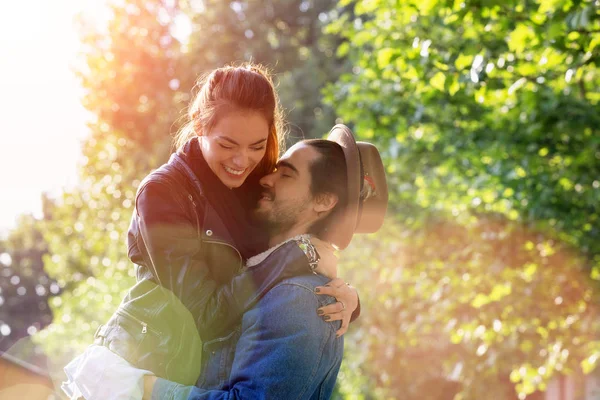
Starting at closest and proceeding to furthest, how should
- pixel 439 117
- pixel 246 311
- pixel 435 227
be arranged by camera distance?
pixel 246 311 → pixel 439 117 → pixel 435 227

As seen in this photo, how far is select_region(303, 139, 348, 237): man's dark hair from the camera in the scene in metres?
2.90

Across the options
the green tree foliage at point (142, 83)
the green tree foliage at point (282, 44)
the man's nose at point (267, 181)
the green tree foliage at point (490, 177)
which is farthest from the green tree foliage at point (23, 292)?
the man's nose at point (267, 181)

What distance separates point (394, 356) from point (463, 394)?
5870 millimetres

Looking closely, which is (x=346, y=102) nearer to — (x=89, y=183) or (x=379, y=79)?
(x=379, y=79)

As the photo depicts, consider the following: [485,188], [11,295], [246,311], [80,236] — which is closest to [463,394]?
[485,188]

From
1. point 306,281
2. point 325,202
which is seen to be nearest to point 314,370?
point 306,281

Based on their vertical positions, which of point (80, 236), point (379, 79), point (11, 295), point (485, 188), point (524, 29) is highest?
point (524, 29)

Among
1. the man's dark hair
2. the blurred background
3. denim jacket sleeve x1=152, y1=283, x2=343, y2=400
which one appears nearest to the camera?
denim jacket sleeve x1=152, y1=283, x2=343, y2=400

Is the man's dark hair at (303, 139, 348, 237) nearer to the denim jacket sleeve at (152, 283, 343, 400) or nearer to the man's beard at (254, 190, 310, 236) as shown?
the man's beard at (254, 190, 310, 236)

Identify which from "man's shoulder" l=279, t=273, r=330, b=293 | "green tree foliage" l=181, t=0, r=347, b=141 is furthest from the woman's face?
"green tree foliage" l=181, t=0, r=347, b=141

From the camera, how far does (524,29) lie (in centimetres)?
640

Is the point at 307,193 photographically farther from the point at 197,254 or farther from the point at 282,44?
the point at 282,44

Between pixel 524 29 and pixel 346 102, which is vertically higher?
pixel 524 29

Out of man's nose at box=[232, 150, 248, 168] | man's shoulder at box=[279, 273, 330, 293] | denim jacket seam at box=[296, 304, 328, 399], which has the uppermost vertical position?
man's nose at box=[232, 150, 248, 168]
